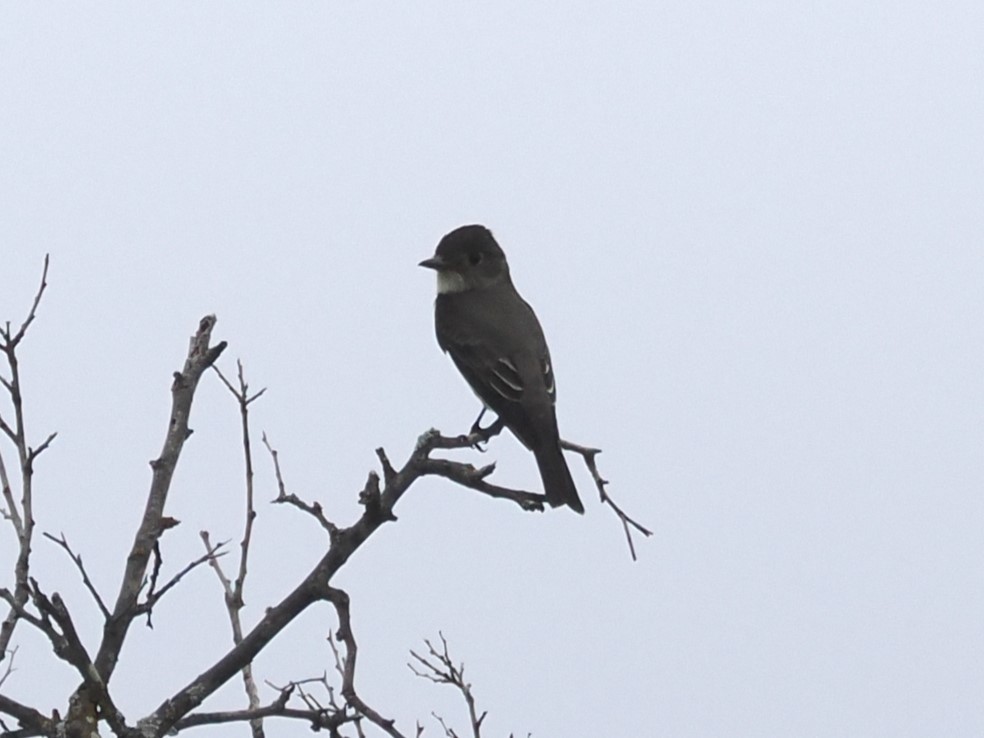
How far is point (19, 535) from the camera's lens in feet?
Result: 15.7

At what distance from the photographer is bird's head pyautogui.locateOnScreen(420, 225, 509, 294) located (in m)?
10.2

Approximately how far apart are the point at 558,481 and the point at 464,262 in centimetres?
298

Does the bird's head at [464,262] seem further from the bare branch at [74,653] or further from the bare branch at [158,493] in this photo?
the bare branch at [74,653]

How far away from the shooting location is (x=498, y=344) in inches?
356

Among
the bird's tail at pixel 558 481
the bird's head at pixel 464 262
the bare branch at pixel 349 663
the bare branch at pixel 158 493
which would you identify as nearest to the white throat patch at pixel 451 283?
the bird's head at pixel 464 262

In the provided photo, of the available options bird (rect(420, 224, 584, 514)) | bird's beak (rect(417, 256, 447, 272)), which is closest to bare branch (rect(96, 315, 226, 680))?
bird (rect(420, 224, 584, 514))

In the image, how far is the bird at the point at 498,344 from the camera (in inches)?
322

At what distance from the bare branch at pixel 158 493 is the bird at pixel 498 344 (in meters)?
2.65

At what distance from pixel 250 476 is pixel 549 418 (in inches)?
120

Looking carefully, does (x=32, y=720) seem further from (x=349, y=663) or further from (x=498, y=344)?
(x=498, y=344)

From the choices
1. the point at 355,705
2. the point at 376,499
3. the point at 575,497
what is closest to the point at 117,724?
the point at 355,705

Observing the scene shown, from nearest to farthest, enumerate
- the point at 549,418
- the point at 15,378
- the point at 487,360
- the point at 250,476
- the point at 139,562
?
the point at 139,562 → the point at 15,378 → the point at 250,476 → the point at 549,418 → the point at 487,360

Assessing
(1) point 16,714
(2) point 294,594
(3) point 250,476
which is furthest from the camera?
(3) point 250,476

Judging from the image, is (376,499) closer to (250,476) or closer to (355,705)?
(355,705)
